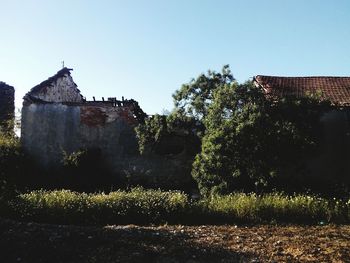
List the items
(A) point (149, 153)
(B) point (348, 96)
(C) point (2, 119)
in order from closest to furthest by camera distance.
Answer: (A) point (149, 153), (B) point (348, 96), (C) point (2, 119)

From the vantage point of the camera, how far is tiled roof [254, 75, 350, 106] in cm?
2077

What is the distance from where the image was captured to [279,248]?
902cm

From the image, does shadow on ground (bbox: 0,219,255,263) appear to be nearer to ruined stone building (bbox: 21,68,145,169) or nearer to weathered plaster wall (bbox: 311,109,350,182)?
ruined stone building (bbox: 21,68,145,169)

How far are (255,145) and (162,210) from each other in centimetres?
414

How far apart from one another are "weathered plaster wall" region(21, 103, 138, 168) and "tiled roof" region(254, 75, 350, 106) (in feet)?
20.8

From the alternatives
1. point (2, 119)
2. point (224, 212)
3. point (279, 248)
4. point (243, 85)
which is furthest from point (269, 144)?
point (2, 119)

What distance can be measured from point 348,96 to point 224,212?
36.9ft

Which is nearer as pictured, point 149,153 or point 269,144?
point 269,144

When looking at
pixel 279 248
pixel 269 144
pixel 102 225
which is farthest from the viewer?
pixel 269 144

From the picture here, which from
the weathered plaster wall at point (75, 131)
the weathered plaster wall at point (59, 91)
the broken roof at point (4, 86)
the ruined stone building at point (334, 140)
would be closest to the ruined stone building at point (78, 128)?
the weathered plaster wall at point (75, 131)

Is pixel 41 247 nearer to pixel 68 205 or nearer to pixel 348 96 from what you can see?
pixel 68 205

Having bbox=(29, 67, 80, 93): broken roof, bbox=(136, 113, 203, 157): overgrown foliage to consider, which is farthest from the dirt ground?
bbox=(29, 67, 80, 93): broken roof

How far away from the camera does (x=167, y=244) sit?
9.26 meters

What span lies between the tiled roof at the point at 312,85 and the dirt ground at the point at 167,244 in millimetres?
10860
